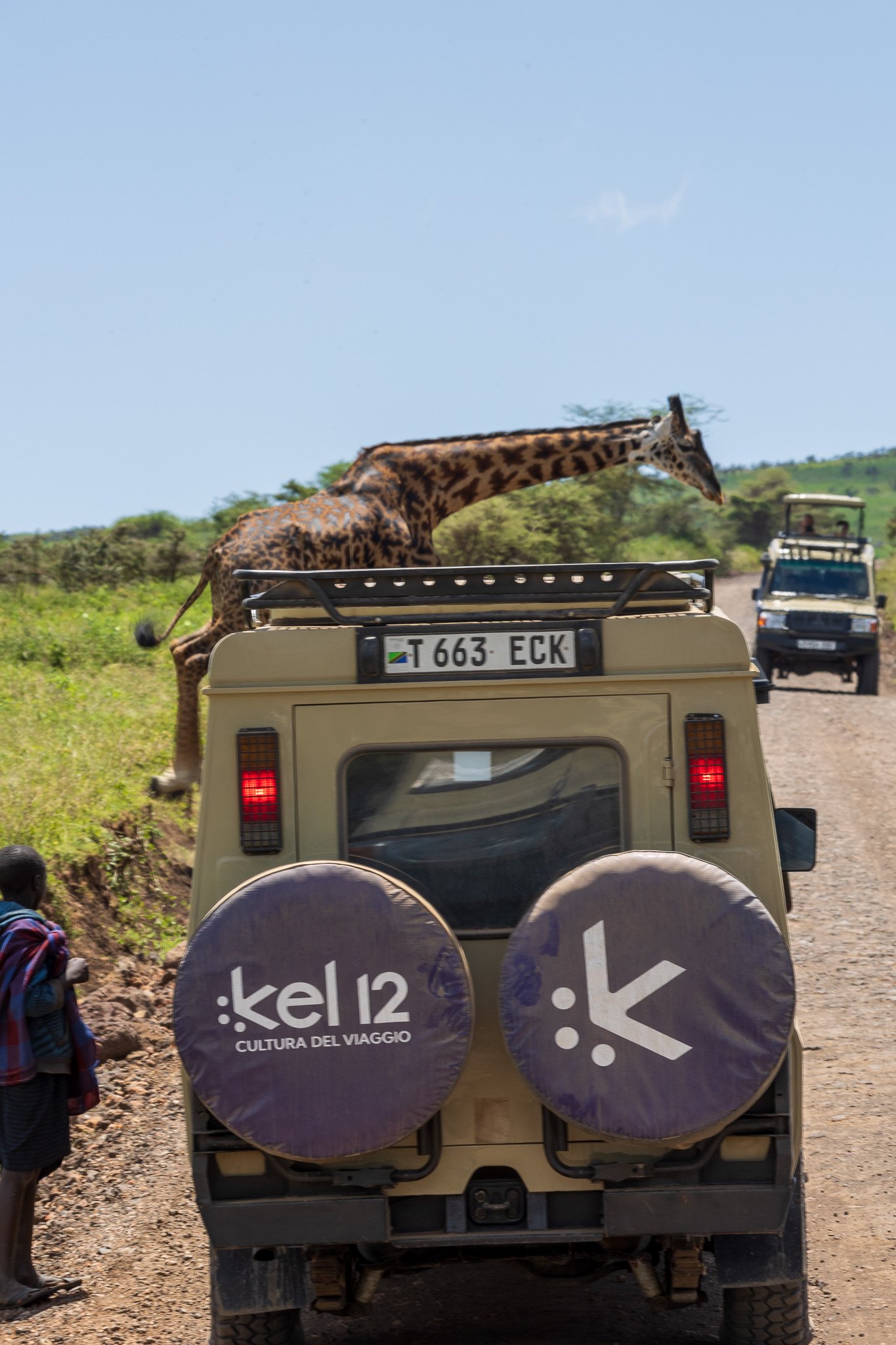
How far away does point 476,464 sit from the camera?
11.0m

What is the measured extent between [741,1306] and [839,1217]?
143 centimetres

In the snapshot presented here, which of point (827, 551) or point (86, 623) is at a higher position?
point (827, 551)

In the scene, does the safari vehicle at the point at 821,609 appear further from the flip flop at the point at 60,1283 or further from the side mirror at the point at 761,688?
the flip flop at the point at 60,1283

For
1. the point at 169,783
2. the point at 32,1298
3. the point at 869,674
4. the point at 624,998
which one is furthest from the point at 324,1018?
the point at 869,674

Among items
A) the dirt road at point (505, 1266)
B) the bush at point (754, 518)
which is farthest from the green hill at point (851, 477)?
the dirt road at point (505, 1266)

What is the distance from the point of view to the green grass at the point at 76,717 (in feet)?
30.0

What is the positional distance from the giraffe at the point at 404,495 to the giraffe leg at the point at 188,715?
0.01 meters

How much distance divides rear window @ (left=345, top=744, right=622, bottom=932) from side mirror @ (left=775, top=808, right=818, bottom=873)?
0.91m

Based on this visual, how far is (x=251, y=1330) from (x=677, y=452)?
8.50 m

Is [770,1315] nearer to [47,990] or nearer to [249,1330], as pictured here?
[249,1330]

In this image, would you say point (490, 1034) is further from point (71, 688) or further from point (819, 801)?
point (71, 688)

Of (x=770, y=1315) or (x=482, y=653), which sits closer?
(x=482, y=653)

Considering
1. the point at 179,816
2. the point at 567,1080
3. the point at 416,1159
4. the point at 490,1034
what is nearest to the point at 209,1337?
the point at 416,1159

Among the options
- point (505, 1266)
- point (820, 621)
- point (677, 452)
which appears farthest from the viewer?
point (820, 621)
